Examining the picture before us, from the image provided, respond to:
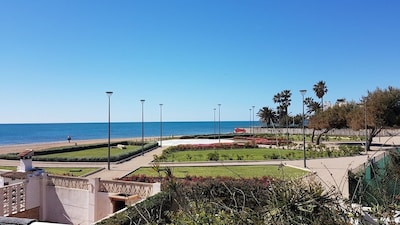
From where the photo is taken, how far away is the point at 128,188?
1370 cm

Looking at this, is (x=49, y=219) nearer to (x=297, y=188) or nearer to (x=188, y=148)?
(x=297, y=188)

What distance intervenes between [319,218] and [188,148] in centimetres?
3339

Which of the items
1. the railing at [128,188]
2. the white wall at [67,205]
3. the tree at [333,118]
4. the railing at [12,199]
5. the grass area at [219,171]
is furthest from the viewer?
the tree at [333,118]

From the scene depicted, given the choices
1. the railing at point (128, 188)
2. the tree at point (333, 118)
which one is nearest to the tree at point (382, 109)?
the tree at point (333, 118)

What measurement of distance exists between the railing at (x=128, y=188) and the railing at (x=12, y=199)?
3.27 meters

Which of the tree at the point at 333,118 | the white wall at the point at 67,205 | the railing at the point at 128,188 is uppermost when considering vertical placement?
the tree at the point at 333,118

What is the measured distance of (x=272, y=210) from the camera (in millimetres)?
2695

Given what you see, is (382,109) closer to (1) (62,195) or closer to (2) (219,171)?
(2) (219,171)

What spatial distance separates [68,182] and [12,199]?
89.2 inches

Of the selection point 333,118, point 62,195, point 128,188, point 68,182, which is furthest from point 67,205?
point 333,118

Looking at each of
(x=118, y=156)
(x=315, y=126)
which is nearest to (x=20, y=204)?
(x=118, y=156)

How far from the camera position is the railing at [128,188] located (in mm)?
13305

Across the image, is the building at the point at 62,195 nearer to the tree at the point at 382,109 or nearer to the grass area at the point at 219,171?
Result: the grass area at the point at 219,171

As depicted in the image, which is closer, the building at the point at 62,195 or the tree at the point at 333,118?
the building at the point at 62,195
